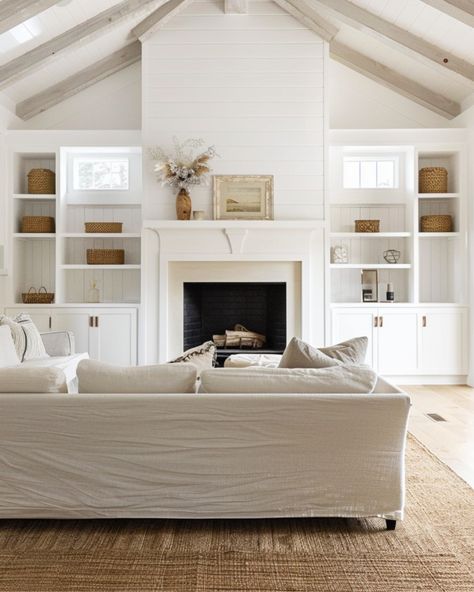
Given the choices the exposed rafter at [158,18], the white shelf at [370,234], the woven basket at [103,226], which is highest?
the exposed rafter at [158,18]

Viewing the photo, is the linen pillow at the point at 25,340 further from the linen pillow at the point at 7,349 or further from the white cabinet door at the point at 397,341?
the white cabinet door at the point at 397,341

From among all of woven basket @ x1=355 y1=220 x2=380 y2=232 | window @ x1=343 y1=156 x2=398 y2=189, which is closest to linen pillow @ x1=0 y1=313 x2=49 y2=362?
woven basket @ x1=355 y1=220 x2=380 y2=232

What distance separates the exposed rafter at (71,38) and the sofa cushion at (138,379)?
414 centimetres

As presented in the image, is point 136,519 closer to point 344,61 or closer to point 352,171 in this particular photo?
point 352,171

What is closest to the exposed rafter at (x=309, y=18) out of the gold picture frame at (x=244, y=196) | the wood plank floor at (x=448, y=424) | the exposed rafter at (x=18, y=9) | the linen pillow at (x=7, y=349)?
the gold picture frame at (x=244, y=196)

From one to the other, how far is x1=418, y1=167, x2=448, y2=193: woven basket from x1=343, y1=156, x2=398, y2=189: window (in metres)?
0.40

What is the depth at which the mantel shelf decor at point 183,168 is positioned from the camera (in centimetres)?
632

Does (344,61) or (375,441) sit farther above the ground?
(344,61)

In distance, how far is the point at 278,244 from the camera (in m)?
6.48

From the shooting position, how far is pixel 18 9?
15.8 feet

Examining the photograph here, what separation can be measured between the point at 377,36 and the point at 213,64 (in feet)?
5.46

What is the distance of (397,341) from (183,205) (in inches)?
105

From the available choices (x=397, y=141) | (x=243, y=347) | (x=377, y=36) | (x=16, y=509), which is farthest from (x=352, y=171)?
(x=16, y=509)

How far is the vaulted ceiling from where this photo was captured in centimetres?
547
